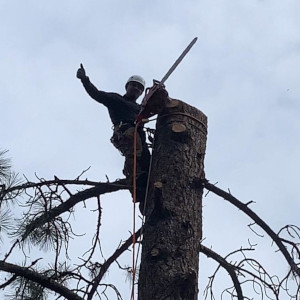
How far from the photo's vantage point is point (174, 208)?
3.69m

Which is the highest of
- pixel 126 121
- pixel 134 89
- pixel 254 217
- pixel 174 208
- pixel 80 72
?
pixel 134 89

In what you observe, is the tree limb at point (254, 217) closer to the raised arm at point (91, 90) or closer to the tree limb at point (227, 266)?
the tree limb at point (227, 266)

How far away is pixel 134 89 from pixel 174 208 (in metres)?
1.62

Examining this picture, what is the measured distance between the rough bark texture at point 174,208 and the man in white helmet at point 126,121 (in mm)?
299

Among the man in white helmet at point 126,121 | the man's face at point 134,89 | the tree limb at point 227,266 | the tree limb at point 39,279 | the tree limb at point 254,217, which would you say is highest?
the man's face at point 134,89

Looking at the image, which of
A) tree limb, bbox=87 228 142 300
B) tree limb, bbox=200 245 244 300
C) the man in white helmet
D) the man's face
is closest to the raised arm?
the man in white helmet

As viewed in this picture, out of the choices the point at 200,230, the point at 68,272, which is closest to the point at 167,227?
the point at 200,230

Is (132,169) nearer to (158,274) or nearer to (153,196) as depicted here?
(153,196)

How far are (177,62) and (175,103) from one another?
0.83ft

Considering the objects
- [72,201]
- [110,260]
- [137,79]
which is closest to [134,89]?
[137,79]

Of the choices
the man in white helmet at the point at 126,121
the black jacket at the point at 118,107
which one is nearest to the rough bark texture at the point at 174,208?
the man in white helmet at the point at 126,121

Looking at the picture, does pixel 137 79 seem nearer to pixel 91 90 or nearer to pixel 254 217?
pixel 91 90

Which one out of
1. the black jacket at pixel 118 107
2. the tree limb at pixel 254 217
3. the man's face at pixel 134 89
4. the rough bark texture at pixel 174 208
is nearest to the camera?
the rough bark texture at pixel 174 208

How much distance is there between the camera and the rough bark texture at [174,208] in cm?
341
